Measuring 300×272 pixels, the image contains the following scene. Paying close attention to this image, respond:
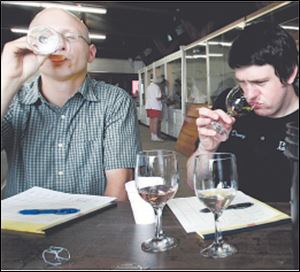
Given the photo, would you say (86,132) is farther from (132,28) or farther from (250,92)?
(250,92)

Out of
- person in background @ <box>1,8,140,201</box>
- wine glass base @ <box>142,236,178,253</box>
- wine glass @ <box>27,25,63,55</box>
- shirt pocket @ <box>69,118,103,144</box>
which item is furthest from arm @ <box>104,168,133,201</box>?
wine glass @ <box>27,25,63,55</box>

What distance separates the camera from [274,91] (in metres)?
0.90

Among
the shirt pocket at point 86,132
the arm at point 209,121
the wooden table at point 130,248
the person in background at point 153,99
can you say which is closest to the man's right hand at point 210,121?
the arm at point 209,121

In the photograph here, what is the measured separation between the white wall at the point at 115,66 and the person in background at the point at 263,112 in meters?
0.27

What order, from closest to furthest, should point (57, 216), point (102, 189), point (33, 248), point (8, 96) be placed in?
1. point (8, 96)
2. point (33, 248)
3. point (57, 216)
4. point (102, 189)

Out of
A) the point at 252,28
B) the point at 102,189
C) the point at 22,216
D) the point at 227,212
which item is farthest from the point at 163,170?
the point at 252,28

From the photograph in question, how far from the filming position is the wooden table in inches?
17.7

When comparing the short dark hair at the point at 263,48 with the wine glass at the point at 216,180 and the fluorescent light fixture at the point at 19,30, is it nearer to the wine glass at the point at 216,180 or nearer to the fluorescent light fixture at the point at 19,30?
the wine glass at the point at 216,180

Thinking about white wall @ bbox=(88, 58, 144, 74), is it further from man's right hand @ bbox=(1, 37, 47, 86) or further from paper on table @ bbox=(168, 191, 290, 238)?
paper on table @ bbox=(168, 191, 290, 238)

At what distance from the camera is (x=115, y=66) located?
1.94 ft

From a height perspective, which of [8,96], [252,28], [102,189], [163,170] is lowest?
[102,189]

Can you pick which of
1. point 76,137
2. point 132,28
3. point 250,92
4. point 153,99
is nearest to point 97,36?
point 132,28

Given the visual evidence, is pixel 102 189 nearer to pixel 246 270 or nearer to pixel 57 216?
pixel 57 216

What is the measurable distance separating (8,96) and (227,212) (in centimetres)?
43
